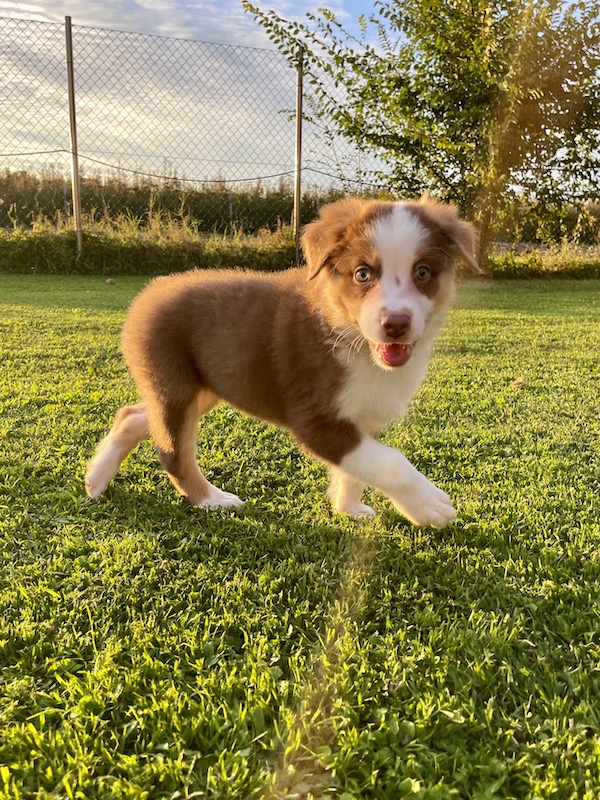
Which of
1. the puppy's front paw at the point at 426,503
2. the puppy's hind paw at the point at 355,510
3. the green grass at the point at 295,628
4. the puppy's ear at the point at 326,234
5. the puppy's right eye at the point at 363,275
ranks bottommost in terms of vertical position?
the puppy's hind paw at the point at 355,510

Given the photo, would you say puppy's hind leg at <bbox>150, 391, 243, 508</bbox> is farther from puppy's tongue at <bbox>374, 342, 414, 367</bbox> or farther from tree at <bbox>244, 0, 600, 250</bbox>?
tree at <bbox>244, 0, 600, 250</bbox>

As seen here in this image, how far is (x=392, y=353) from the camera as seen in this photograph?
228 centimetres

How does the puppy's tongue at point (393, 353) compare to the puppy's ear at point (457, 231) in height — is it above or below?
below

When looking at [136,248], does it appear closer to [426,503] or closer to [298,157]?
[298,157]

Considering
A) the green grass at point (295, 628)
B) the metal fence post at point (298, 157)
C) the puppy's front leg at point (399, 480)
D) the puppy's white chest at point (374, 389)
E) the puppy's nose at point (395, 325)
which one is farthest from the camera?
the metal fence post at point (298, 157)

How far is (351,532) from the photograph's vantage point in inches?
96.8

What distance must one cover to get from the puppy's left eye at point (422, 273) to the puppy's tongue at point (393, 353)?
255mm

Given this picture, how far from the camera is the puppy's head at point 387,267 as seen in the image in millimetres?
2209

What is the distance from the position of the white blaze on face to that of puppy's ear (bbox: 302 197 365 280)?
183 mm

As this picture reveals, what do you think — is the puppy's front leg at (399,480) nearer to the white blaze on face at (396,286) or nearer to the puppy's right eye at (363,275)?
the white blaze on face at (396,286)

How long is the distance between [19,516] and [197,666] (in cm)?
122

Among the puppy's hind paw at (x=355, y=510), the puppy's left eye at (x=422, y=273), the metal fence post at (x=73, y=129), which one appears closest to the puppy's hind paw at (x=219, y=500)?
the puppy's hind paw at (x=355, y=510)

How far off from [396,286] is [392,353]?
0.79 feet

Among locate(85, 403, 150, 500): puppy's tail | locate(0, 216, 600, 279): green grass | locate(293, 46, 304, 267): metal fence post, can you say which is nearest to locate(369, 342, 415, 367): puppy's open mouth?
locate(85, 403, 150, 500): puppy's tail
